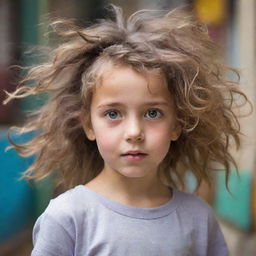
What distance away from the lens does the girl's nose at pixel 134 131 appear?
84.7 inches

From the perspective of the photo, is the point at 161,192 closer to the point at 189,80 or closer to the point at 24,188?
the point at 189,80

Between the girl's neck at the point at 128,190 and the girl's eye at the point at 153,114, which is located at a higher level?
the girl's eye at the point at 153,114

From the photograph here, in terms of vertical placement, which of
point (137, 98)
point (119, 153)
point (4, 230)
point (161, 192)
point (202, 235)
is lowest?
point (4, 230)

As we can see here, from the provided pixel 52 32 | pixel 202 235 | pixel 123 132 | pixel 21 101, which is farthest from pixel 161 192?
pixel 21 101

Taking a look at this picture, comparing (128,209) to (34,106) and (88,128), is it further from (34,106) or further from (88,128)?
(34,106)

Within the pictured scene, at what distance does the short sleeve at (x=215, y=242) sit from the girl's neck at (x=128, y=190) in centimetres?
24

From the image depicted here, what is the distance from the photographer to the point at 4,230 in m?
5.07

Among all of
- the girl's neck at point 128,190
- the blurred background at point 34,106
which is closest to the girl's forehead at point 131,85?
the girl's neck at point 128,190

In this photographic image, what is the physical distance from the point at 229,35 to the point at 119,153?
12.1 ft

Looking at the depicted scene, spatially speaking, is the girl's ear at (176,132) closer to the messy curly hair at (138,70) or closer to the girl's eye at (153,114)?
the messy curly hair at (138,70)

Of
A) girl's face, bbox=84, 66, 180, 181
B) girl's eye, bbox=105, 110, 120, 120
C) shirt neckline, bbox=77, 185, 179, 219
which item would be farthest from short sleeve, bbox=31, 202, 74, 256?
girl's eye, bbox=105, 110, 120, 120

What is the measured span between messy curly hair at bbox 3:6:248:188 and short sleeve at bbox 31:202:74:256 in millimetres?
486

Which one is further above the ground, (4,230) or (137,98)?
(137,98)

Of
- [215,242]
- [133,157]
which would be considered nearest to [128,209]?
[133,157]
